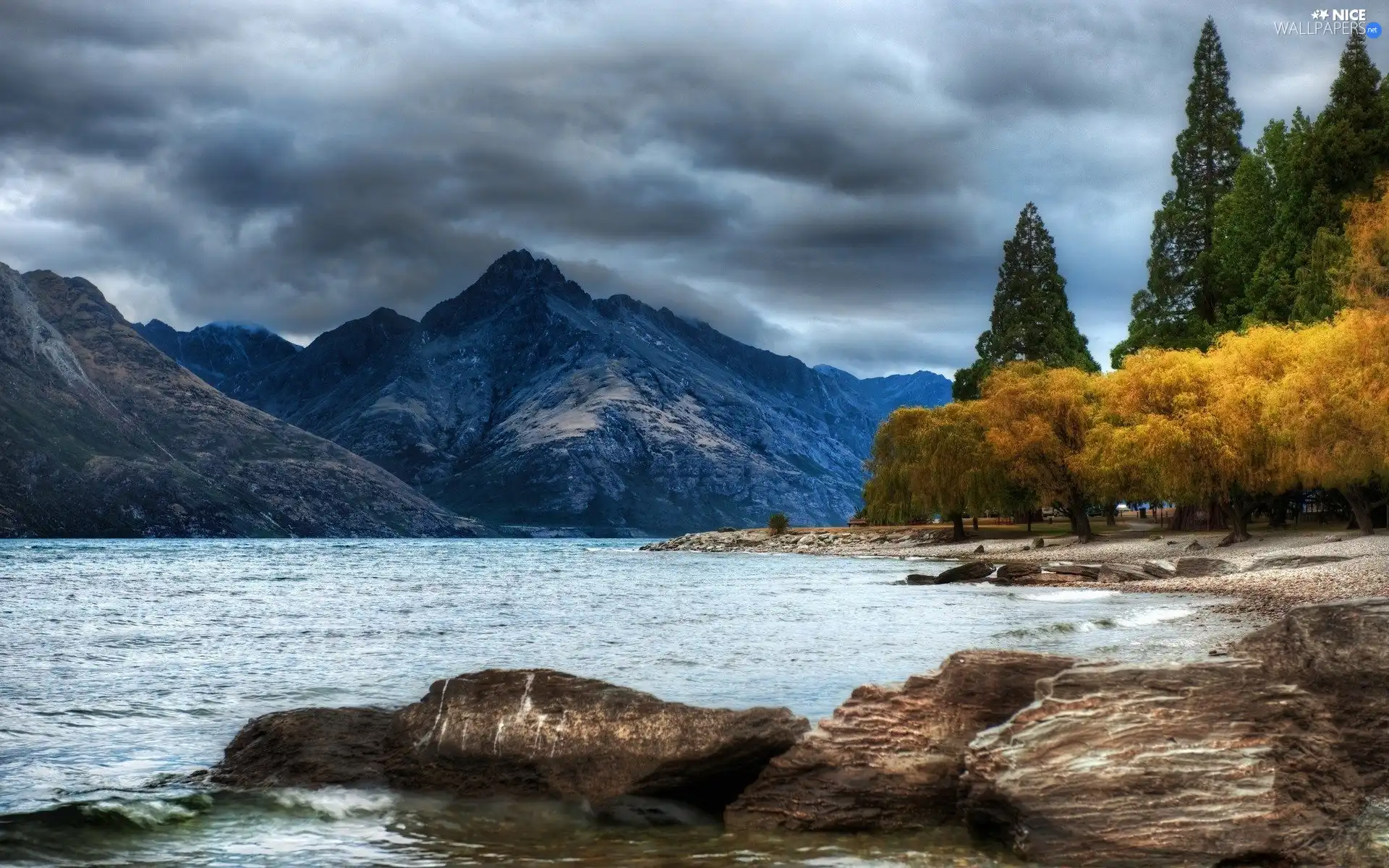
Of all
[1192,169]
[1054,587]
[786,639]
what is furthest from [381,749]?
[1192,169]

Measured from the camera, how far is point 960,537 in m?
94.8

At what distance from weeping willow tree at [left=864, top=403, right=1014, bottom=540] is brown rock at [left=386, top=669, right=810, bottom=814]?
7385cm

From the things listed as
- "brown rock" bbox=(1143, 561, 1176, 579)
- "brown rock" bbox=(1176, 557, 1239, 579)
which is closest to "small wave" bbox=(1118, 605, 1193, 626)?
"brown rock" bbox=(1176, 557, 1239, 579)

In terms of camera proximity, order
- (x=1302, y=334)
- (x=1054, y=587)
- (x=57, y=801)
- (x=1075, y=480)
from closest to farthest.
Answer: (x=57, y=801)
(x=1054, y=587)
(x=1302, y=334)
(x=1075, y=480)

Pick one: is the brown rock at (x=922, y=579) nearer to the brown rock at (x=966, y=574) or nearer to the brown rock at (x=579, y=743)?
the brown rock at (x=966, y=574)

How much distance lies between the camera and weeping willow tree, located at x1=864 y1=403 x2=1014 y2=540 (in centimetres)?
8312

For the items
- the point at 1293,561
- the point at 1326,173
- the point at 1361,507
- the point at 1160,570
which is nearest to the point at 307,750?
the point at 1293,561

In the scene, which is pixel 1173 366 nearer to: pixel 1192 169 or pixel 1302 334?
pixel 1302 334

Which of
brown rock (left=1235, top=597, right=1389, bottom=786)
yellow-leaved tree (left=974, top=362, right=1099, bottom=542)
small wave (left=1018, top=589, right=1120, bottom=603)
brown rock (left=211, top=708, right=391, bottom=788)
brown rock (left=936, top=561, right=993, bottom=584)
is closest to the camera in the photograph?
brown rock (left=1235, top=597, right=1389, bottom=786)

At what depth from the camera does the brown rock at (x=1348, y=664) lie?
1027 centimetres

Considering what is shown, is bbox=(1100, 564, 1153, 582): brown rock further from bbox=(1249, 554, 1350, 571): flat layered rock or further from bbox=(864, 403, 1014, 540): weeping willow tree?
bbox=(864, 403, 1014, 540): weeping willow tree

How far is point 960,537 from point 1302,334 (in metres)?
42.9

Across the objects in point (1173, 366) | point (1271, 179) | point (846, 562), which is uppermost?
point (1271, 179)

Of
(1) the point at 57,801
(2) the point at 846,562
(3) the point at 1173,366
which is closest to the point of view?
(1) the point at 57,801
